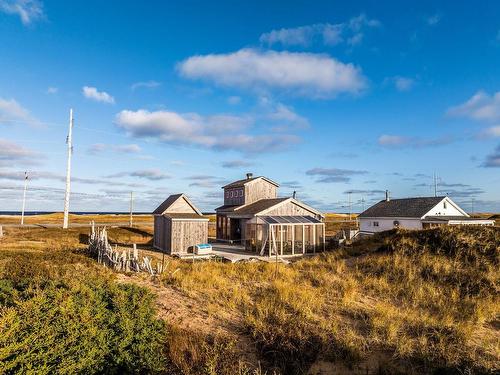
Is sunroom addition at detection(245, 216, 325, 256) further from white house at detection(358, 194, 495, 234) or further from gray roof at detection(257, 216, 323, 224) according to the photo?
white house at detection(358, 194, 495, 234)

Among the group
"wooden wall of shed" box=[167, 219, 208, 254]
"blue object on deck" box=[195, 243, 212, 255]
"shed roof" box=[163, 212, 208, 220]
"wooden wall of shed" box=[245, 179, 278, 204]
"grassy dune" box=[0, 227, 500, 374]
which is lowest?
"grassy dune" box=[0, 227, 500, 374]

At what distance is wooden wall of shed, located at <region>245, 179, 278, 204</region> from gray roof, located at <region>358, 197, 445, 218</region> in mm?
13821

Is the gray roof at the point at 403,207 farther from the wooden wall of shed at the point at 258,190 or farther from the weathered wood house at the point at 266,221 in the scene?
the wooden wall of shed at the point at 258,190

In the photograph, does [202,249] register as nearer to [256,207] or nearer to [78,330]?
[256,207]

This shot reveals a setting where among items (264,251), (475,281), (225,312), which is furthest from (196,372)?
(264,251)

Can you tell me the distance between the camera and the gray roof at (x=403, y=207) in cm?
3828

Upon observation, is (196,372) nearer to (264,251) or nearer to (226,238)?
(264,251)

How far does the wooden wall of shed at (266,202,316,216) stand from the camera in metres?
30.6

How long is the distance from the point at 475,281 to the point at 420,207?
83.9ft

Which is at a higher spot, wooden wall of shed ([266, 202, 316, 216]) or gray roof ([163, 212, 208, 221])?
wooden wall of shed ([266, 202, 316, 216])

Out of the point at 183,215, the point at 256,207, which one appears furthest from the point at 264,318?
the point at 256,207

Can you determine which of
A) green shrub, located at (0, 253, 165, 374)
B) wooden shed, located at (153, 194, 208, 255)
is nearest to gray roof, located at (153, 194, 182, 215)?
wooden shed, located at (153, 194, 208, 255)

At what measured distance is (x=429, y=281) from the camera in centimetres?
1574

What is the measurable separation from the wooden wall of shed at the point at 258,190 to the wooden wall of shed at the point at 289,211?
20.1 ft
